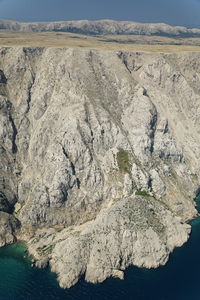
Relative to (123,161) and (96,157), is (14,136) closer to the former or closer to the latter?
(96,157)

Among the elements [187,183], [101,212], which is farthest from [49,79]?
[187,183]

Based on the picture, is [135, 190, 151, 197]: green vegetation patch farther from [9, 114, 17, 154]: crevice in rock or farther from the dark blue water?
[9, 114, 17, 154]: crevice in rock

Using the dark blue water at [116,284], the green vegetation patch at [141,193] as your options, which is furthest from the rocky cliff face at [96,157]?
the dark blue water at [116,284]

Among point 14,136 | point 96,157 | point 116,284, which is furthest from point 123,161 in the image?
point 116,284

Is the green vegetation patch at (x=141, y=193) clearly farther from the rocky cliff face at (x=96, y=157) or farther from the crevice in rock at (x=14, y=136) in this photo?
the crevice in rock at (x=14, y=136)

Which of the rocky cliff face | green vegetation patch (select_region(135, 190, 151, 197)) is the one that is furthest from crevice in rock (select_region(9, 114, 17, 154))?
green vegetation patch (select_region(135, 190, 151, 197))
